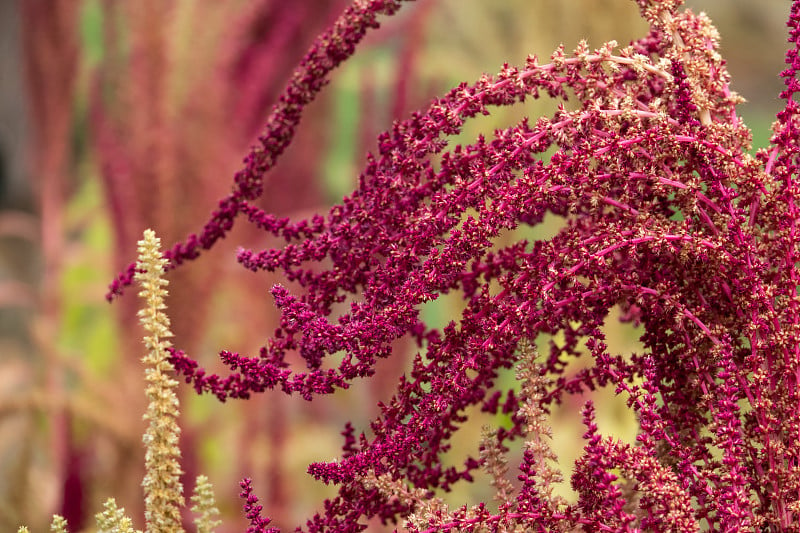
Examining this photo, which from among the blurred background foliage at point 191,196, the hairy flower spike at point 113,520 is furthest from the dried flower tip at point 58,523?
the blurred background foliage at point 191,196

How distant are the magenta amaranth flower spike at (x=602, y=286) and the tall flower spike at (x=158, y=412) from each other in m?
0.01

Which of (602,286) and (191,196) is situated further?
(191,196)

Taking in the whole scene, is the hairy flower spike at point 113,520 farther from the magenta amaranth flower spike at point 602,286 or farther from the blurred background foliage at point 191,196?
the blurred background foliage at point 191,196

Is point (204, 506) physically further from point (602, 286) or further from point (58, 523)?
point (602, 286)

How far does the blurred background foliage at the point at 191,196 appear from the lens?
991 mm

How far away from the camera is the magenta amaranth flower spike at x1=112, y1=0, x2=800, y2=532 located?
1.36 ft

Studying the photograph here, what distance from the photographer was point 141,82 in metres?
1.06

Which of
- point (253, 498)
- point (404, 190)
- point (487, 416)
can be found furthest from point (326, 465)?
point (487, 416)

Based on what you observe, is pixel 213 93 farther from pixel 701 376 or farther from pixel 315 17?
pixel 701 376

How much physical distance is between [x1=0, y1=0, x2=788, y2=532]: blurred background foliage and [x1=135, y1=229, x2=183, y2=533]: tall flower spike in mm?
494

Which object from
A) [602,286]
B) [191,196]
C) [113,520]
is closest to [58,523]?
[113,520]

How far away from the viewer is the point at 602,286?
17.2 inches

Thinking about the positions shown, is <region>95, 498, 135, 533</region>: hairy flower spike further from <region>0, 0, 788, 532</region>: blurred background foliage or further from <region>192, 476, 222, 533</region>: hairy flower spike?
<region>0, 0, 788, 532</region>: blurred background foliage

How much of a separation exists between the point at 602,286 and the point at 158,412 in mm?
223
